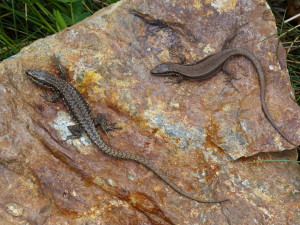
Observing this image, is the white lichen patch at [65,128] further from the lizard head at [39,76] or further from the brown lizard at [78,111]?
the lizard head at [39,76]

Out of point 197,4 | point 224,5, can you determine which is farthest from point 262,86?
Answer: point 197,4

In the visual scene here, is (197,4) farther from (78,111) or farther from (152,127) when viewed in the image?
(78,111)

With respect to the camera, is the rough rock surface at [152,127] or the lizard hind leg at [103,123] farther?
the lizard hind leg at [103,123]

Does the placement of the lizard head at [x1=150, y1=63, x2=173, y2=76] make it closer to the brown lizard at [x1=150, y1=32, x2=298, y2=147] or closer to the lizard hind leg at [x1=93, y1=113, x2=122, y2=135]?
the brown lizard at [x1=150, y1=32, x2=298, y2=147]

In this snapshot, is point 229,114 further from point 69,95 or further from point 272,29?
point 69,95

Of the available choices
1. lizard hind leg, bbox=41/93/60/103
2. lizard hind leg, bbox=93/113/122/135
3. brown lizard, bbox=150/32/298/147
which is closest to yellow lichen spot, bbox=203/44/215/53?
brown lizard, bbox=150/32/298/147

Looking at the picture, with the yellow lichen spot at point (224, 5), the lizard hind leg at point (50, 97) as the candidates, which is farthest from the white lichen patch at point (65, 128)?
the yellow lichen spot at point (224, 5)
